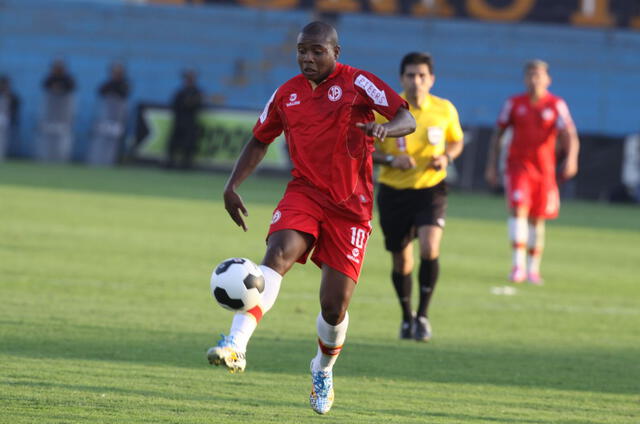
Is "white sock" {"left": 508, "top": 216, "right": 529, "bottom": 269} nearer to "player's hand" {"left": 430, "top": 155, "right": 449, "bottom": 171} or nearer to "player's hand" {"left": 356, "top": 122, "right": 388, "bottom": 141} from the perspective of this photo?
"player's hand" {"left": 430, "top": 155, "right": 449, "bottom": 171}

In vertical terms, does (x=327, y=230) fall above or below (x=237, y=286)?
above

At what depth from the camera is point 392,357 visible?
27.0 ft

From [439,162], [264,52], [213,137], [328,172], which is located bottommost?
[213,137]

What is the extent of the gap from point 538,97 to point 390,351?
5.75 metres

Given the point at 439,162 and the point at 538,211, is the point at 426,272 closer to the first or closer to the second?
the point at 439,162

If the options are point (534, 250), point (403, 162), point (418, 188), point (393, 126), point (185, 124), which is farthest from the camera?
point (185, 124)

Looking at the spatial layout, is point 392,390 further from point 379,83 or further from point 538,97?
point 538,97

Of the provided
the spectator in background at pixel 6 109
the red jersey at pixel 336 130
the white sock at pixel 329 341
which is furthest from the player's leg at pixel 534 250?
the spectator in background at pixel 6 109

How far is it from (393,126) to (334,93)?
16.2 inches

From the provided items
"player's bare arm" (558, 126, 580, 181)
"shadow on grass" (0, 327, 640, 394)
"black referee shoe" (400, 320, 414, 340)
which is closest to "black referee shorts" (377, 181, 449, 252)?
"black referee shoe" (400, 320, 414, 340)

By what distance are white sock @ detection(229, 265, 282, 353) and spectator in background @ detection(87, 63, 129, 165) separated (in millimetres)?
26224

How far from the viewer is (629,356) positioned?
883cm

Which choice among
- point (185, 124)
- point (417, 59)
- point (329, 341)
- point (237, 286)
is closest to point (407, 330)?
point (417, 59)

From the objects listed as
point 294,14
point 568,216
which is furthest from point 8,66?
point 568,216
